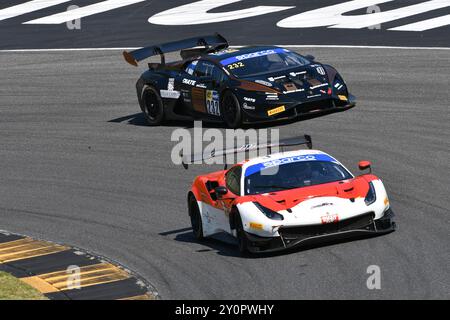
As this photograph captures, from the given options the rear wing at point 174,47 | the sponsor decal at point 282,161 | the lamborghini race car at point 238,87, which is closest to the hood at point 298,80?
the lamborghini race car at point 238,87

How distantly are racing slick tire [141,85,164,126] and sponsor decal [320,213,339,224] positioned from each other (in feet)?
34.1

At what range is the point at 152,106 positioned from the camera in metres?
24.5

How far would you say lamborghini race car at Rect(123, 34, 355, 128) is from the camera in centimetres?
2230

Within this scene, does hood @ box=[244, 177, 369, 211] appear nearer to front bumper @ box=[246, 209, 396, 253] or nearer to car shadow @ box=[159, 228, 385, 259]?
front bumper @ box=[246, 209, 396, 253]

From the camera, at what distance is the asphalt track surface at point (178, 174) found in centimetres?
1373

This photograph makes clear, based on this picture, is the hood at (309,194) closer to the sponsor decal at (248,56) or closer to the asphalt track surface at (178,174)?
the asphalt track surface at (178,174)

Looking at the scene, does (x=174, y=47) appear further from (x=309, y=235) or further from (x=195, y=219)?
(x=309, y=235)

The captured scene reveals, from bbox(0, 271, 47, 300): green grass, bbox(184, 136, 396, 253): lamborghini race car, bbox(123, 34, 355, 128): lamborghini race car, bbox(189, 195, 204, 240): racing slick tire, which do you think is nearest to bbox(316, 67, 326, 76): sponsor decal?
bbox(123, 34, 355, 128): lamborghini race car

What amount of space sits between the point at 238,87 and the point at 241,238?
318 inches

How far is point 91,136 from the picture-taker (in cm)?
2361

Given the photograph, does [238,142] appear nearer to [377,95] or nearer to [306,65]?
[306,65]

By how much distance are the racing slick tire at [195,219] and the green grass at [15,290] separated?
2.70 meters

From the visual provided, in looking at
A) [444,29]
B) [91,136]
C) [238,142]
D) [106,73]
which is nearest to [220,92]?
[238,142]
